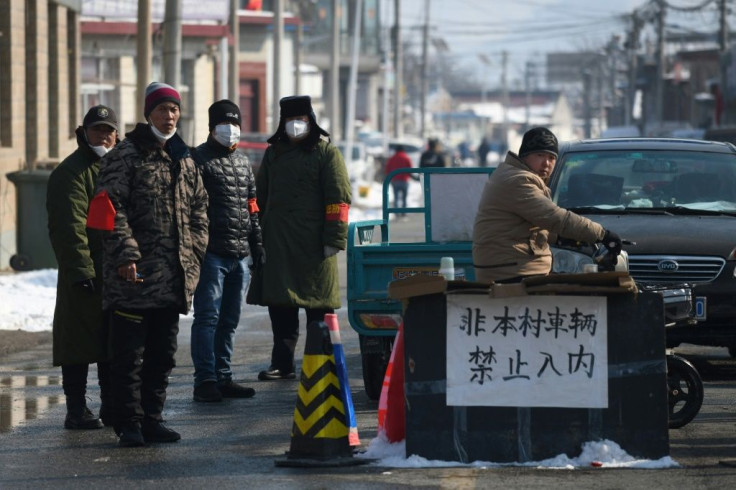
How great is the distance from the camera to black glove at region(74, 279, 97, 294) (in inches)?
354

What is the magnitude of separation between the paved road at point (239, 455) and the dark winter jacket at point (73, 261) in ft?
1.65

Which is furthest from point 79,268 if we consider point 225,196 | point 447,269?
point 447,269

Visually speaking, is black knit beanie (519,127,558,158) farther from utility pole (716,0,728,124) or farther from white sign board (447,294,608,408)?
utility pole (716,0,728,124)

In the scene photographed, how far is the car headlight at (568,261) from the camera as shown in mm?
10484

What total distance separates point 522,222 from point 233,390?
280 centimetres

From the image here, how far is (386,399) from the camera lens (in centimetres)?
807

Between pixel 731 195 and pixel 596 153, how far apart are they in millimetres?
1105

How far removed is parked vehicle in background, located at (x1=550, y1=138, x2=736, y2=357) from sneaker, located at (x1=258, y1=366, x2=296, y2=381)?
7.06ft

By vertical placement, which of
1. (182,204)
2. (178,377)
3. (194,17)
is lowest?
(178,377)

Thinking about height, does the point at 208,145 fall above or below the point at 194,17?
below

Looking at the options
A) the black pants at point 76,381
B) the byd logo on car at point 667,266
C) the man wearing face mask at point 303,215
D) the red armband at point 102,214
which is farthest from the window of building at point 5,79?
the red armband at point 102,214

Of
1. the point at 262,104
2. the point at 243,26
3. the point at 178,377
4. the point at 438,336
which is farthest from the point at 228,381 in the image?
the point at 262,104

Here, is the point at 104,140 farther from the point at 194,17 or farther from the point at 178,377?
the point at 194,17

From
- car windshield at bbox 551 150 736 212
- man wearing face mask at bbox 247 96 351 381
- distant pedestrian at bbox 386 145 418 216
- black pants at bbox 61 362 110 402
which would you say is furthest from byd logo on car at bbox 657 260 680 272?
distant pedestrian at bbox 386 145 418 216
